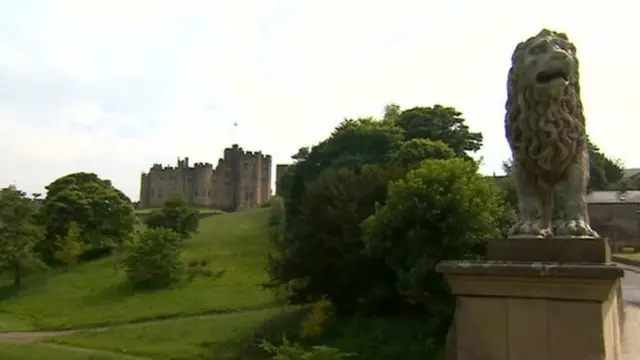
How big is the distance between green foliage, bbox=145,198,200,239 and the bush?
9.94 m

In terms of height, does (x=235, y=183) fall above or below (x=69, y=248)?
above

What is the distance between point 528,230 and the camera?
4840 millimetres

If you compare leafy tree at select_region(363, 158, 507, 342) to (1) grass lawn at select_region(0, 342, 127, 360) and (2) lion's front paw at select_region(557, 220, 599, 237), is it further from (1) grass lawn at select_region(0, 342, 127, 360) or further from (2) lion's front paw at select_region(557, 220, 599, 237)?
(2) lion's front paw at select_region(557, 220, 599, 237)


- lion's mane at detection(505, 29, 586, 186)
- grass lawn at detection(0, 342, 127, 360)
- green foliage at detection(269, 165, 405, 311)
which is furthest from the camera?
green foliage at detection(269, 165, 405, 311)

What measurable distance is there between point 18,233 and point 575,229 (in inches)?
1568

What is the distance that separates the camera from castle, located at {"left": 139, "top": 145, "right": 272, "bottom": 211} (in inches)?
3415

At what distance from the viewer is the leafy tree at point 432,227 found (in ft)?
60.6

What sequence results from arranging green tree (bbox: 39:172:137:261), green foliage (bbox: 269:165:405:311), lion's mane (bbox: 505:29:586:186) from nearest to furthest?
lion's mane (bbox: 505:29:586:186) → green foliage (bbox: 269:165:405:311) → green tree (bbox: 39:172:137:261)

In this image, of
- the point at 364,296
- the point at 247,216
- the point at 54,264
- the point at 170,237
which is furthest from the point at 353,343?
the point at 247,216

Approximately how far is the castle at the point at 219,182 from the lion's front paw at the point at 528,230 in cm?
8119

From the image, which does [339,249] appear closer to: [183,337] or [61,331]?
[183,337]

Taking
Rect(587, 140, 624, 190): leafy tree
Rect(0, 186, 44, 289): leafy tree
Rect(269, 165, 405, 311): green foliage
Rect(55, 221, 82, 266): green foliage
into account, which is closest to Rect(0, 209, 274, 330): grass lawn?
Rect(55, 221, 82, 266): green foliage

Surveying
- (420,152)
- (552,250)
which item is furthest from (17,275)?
(552,250)

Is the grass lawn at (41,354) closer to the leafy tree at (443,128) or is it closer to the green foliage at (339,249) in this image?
the green foliage at (339,249)
